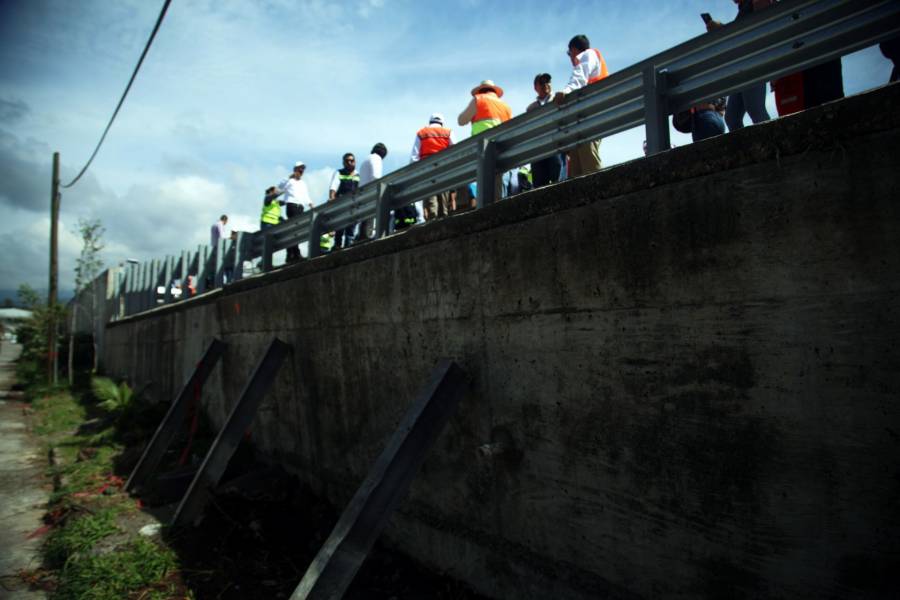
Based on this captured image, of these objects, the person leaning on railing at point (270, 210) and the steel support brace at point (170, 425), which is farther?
the person leaning on railing at point (270, 210)

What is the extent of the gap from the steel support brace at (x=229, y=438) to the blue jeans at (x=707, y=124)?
16.8 feet

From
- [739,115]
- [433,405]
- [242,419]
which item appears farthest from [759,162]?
[242,419]

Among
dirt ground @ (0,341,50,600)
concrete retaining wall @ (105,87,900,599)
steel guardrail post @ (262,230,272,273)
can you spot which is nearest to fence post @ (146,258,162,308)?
dirt ground @ (0,341,50,600)

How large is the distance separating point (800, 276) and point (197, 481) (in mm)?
6303

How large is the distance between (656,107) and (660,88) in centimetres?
12

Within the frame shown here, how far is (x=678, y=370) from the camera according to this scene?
2.75 metres

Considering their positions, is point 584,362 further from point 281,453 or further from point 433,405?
point 281,453

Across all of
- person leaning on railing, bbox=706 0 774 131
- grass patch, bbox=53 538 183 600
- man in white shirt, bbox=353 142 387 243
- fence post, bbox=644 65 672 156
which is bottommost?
grass patch, bbox=53 538 183 600

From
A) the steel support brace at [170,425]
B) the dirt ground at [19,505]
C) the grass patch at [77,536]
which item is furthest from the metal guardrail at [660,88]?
the dirt ground at [19,505]

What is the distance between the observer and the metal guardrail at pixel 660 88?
252cm

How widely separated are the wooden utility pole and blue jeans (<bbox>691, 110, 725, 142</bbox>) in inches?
866

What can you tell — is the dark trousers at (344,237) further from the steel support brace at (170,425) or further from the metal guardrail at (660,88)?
the steel support brace at (170,425)

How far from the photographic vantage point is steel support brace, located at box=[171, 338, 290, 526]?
6098 millimetres

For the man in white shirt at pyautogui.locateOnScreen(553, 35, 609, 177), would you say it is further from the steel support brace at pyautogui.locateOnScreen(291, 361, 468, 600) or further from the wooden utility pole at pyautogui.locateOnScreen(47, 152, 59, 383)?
Result: the wooden utility pole at pyautogui.locateOnScreen(47, 152, 59, 383)
